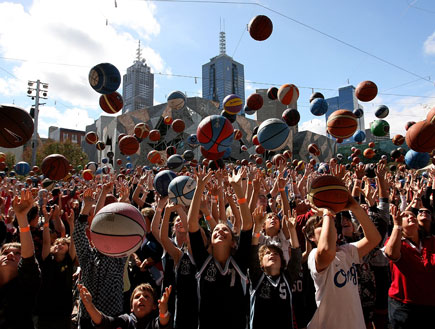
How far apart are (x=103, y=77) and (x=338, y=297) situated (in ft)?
26.8


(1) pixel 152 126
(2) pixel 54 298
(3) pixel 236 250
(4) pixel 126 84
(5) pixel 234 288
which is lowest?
(2) pixel 54 298

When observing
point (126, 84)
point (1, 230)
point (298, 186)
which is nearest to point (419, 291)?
point (298, 186)

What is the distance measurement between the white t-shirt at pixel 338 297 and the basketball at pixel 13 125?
16.4 ft

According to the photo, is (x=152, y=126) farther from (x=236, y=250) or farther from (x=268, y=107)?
(x=236, y=250)

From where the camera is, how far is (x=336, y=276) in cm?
283

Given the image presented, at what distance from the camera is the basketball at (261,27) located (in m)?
8.89

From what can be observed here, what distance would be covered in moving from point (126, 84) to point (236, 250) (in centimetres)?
12286

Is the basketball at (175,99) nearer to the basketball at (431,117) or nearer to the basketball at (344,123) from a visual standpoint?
the basketball at (344,123)

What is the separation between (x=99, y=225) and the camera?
304 cm

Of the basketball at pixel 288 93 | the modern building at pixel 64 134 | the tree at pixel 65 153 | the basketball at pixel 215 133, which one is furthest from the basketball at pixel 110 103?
the modern building at pixel 64 134

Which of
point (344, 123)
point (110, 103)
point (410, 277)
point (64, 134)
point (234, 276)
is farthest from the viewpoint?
point (64, 134)

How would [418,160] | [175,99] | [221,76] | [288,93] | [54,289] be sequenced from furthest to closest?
[221,76] < [175,99] < [288,93] < [418,160] < [54,289]

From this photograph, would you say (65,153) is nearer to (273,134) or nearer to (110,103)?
(110,103)

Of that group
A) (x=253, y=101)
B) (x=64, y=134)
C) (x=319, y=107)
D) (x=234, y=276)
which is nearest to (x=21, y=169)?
(x=253, y=101)
